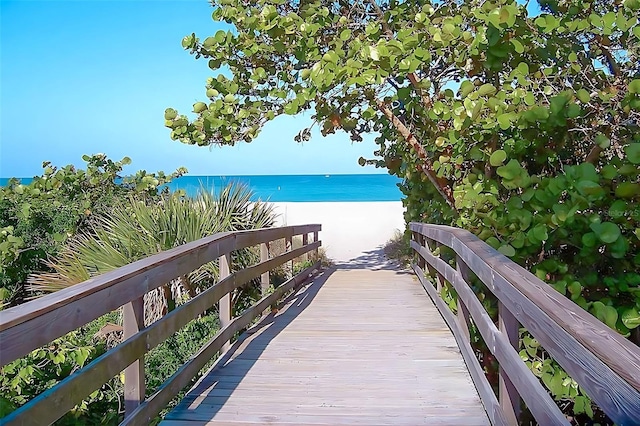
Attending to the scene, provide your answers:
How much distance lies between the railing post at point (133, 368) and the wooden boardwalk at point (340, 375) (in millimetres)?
444

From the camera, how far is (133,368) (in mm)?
2717

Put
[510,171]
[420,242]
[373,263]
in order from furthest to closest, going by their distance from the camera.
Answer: [373,263] → [420,242] → [510,171]

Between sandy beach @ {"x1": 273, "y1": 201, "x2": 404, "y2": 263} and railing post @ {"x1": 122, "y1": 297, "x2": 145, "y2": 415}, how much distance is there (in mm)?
8419

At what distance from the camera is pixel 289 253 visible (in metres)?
7.07

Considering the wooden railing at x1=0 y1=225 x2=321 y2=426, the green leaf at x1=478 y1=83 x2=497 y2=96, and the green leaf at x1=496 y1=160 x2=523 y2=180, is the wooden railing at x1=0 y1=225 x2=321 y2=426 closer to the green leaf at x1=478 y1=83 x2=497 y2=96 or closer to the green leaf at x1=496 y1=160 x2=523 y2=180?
the green leaf at x1=496 y1=160 x2=523 y2=180

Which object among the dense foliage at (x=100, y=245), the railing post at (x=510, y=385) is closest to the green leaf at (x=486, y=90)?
the railing post at (x=510, y=385)

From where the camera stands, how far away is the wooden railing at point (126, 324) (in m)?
1.78

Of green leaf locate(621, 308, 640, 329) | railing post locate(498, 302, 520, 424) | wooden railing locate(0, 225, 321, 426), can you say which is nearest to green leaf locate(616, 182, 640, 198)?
green leaf locate(621, 308, 640, 329)

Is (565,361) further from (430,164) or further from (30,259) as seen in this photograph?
(30,259)

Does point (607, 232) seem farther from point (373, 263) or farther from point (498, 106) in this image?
point (373, 263)

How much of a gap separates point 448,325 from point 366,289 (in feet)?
8.78

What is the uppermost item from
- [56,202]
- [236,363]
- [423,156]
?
[423,156]

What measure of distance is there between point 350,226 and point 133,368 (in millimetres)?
17580

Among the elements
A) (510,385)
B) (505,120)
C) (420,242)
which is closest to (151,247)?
(420,242)
